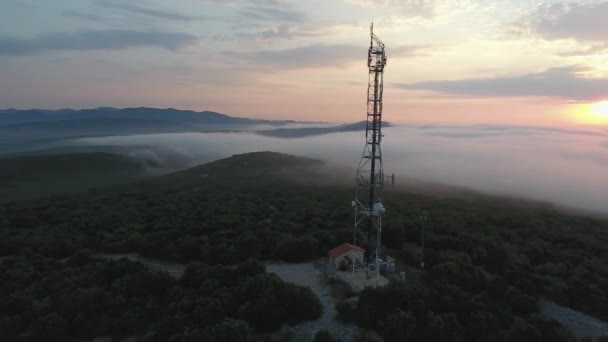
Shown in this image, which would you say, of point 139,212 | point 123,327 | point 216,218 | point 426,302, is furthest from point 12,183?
point 426,302

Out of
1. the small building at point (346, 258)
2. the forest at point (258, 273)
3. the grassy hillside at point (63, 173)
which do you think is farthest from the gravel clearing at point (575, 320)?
the grassy hillside at point (63, 173)

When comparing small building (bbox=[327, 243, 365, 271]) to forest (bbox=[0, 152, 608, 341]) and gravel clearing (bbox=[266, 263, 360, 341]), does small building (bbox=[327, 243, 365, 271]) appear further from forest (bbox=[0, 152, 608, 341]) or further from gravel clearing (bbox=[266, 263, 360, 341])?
forest (bbox=[0, 152, 608, 341])

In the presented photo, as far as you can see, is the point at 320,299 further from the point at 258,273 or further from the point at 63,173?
the point at 63,173

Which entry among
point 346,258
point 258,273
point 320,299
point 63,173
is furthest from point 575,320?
point 63,173

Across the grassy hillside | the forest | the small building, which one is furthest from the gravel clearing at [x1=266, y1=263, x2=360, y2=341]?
the grassy hillside

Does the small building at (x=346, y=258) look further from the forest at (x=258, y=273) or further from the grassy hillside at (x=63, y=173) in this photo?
the grassy hillside at (x=63, y=173)
